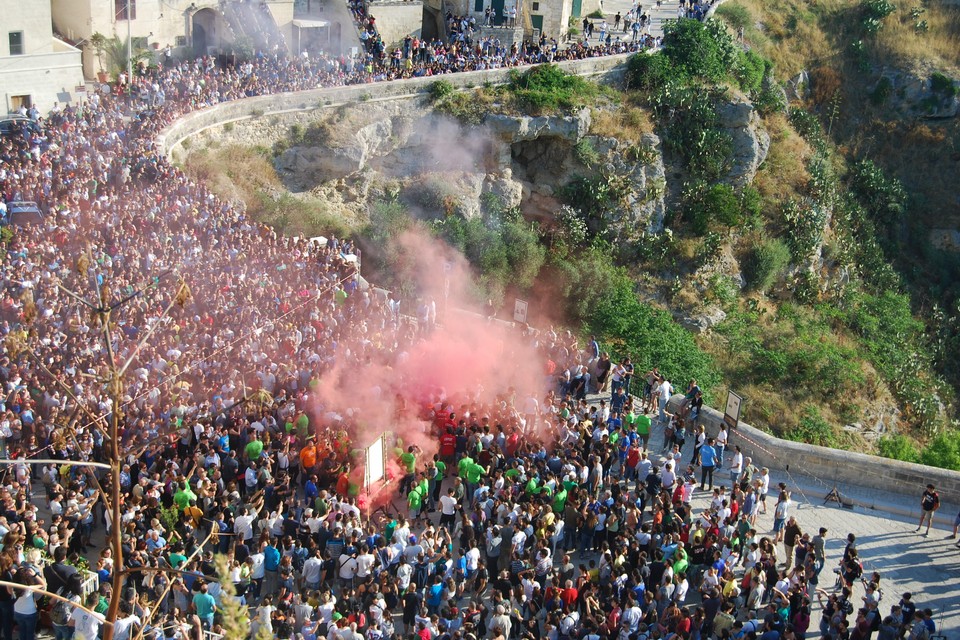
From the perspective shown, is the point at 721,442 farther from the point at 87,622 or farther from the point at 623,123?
the point at 623,123

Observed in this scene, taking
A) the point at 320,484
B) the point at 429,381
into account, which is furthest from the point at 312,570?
the point at 429,381

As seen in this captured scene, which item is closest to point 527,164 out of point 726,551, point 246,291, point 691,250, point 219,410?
point 691,250

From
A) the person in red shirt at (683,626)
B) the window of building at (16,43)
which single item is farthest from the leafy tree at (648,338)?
the window of building at (16,43)

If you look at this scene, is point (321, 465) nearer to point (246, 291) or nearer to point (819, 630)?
point (246, 291)

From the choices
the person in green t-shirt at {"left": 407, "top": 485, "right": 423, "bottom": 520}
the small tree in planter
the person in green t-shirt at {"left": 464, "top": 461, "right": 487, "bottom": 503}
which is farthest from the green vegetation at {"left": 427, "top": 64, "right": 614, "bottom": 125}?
the person in green t-shirt at {"left": 407, "top": 485, "right": 423, "bottom": 520}

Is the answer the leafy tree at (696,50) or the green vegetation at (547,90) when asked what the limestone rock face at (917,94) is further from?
the green vegetation at (547,90)

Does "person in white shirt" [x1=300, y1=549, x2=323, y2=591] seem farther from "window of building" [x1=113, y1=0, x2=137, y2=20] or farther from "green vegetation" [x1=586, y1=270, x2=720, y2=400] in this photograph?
"window of building" [x1=113, y1=0, x2=137, y2=20]
